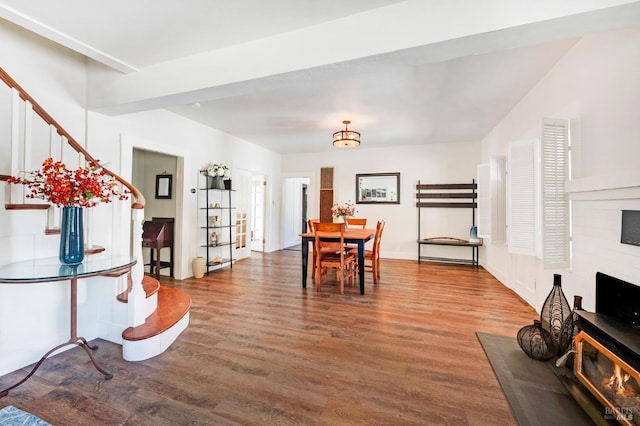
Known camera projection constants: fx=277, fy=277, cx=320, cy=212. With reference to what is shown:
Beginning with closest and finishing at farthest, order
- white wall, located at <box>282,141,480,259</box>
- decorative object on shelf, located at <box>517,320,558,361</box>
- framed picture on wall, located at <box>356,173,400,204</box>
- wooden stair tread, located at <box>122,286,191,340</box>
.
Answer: decorative object on shelf, located at <box>517,320,558,361</box> → wooden stair tread, located at <box>122,286,191,340</box> → white wall, located at <box>282,141,480,259</box> → framed picture on wall, located at <box>356,173,400,204</box>

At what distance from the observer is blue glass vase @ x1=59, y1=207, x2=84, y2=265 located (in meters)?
2.00

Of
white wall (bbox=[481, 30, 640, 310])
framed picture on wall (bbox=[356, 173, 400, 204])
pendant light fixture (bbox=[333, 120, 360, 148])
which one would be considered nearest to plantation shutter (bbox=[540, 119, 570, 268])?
white wall (bbox=[481, 30, 640, 310])

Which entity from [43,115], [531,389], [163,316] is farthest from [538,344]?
[43,115]

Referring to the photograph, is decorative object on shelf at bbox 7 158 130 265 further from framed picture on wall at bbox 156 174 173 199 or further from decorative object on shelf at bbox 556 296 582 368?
decorative object on shelf at bbox 556 296 582 368

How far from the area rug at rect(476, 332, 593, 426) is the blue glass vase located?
3.05 m

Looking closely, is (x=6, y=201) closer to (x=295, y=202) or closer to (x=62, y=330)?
(x=62, y=330)

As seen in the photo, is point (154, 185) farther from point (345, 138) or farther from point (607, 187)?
point (607, 187)

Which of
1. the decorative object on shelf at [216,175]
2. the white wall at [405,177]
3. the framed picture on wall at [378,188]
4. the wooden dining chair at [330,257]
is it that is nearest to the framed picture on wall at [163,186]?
the decorative object on shelf at [216,175]

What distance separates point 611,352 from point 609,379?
174mm

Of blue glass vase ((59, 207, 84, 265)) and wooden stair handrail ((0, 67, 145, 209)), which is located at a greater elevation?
wooden stair handrail ((0, 67, 145, 209))

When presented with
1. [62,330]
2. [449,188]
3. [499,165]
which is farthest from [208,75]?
[449,188]

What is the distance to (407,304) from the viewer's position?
3369 millimetres

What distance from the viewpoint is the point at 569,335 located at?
2037 millimetres

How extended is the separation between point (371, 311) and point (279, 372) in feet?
4.76
